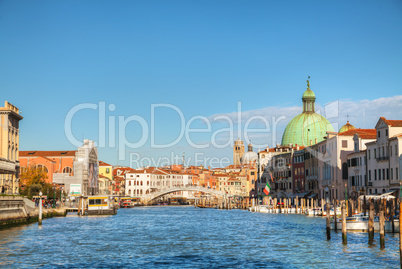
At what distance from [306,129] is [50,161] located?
37554 mm

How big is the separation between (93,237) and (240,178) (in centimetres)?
11183

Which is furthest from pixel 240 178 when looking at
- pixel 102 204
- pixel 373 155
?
pixel 373 155

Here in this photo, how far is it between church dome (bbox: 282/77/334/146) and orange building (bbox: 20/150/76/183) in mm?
32707

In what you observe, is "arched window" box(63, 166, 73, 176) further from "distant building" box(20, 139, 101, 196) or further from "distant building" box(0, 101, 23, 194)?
"distant building" box(0, 101, 23, 194)

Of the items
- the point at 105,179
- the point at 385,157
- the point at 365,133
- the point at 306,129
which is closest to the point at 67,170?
the point at 105,179

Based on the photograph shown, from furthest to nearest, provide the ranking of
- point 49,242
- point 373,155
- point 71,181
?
point 71,181 → point 373,155 → point 49,242

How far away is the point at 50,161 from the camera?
280 feet

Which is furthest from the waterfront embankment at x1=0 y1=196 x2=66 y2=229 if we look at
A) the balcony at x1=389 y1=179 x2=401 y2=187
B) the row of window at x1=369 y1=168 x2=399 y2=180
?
the row of window at x1=369 y1=168 x2=399 y2=180

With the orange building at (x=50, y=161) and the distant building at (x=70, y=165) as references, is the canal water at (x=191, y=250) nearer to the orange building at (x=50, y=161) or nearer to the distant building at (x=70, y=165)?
the distant building at (x=70, y=165)

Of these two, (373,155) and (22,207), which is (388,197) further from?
(22,207)

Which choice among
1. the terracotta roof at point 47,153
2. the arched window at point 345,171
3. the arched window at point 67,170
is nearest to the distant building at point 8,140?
the arched window at point 67,170

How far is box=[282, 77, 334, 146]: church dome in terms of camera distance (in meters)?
81.6

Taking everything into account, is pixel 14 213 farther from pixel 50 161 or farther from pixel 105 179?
pixel 105 179

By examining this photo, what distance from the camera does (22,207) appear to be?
38.2 metres
